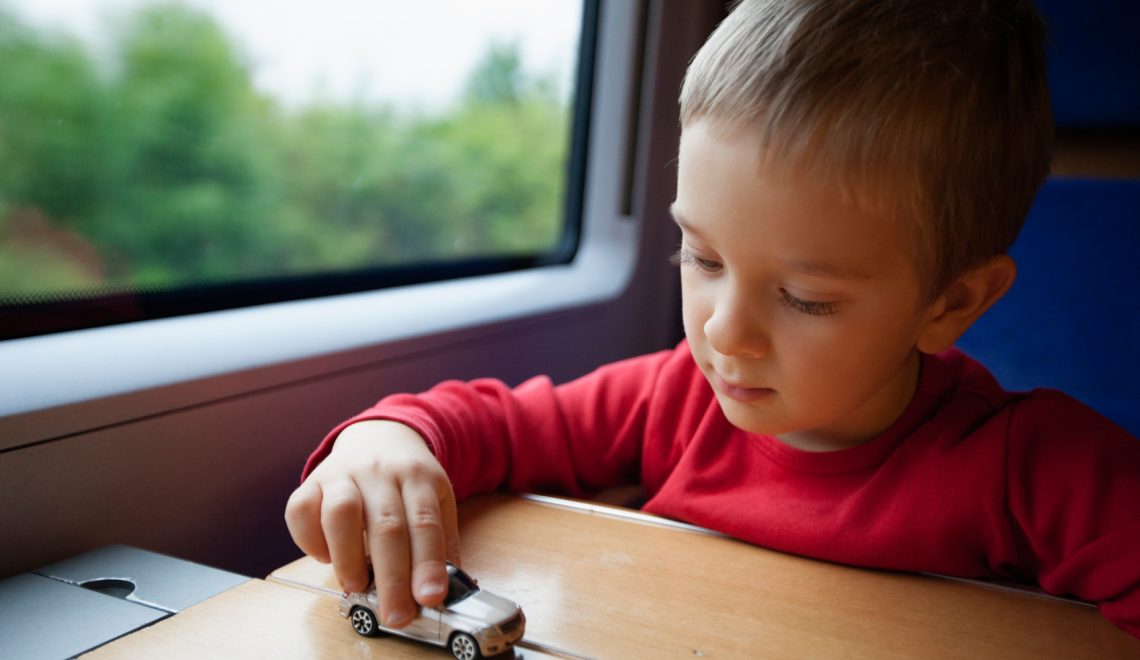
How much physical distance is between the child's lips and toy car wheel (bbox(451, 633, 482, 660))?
34 centimetres

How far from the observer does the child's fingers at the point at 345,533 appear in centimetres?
67

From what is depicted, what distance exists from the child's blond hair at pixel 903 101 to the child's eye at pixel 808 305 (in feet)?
0.30

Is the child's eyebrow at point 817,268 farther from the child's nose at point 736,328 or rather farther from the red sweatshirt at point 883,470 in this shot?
the red sweatshirt at point 883,470

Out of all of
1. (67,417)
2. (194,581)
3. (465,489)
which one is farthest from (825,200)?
(67,417)

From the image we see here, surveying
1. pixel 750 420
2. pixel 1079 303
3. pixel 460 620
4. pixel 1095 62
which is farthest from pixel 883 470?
pixel 1095 62

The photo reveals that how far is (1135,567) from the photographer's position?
0.72 metres

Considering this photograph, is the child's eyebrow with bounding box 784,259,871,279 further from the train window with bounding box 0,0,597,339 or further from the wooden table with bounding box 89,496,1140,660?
the train window with bounding box 0,0,597,339

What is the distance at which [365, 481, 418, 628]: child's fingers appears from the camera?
639 mm

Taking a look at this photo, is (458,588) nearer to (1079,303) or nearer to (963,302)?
(963,302)

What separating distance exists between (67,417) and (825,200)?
71 centimetres

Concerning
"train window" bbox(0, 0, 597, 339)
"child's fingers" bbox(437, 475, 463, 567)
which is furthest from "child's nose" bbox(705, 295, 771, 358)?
"train window" bbox(0, 0, 597, 339)

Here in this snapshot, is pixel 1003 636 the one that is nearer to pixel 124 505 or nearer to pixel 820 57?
pixel 820 57

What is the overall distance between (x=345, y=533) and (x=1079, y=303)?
1185mm

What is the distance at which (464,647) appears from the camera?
620mm
